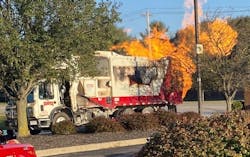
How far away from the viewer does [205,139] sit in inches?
345

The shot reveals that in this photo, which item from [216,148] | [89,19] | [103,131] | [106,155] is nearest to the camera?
[216,148]

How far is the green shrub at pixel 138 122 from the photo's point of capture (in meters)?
24.0

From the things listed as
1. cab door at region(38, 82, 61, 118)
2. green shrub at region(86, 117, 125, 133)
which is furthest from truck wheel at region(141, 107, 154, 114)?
green shrub at region(86, 117, 125, 133)

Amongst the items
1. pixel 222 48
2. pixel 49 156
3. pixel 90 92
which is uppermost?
pixel 222 48

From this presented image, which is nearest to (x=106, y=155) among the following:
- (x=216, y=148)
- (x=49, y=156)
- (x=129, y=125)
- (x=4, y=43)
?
(x=49, y=156)

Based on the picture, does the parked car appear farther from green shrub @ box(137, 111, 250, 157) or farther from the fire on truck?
the fire on truck

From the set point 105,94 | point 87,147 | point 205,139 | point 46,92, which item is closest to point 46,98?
point 46,92

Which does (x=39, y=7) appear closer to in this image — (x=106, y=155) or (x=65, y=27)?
(x=65, y=27)

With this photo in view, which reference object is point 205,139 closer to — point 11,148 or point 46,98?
point 11,148

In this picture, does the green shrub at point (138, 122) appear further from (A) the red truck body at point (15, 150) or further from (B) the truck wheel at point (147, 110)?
(A) the red truck body at point (15, 150)

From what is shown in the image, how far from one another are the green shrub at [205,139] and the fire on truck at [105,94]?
1598cm

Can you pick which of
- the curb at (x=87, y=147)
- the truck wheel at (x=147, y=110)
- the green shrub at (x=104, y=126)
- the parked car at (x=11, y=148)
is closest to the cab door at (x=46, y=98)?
the green shrub at (x=104, y=126)

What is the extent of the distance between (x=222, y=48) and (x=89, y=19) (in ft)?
31.3

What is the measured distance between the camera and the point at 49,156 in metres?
19.1
